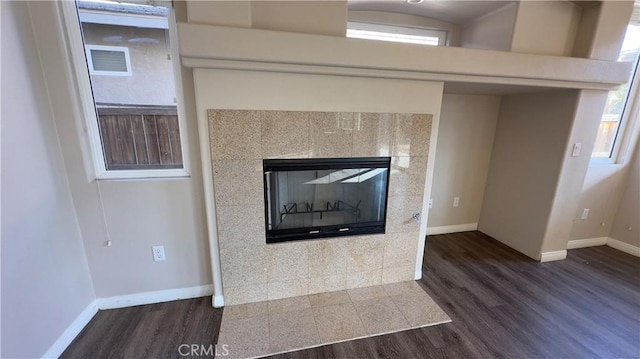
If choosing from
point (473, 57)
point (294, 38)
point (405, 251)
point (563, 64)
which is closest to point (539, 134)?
point (563, 64)

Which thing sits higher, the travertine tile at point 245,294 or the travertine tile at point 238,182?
the travertine tile at point 238,182

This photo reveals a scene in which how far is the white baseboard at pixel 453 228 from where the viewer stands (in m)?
3.21

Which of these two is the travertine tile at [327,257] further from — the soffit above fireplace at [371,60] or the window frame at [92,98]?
the soffit above fireplace at [371,60]

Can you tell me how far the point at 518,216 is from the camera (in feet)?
9.28

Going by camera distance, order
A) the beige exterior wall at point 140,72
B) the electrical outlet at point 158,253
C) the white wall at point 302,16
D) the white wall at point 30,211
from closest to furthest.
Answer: the white wall at point 30,211
the white wall at point 302,16
the beige exterior wall at point 140,72
the electrical outlet at point 158,253

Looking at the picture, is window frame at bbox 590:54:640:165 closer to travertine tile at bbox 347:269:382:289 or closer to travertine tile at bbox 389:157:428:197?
travertine tile at bbox 389:157:428:197

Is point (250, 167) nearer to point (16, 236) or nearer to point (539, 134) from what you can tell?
point (16, 236)

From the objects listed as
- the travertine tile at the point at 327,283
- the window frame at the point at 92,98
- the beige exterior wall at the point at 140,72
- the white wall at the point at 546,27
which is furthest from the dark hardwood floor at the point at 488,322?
the white wall at the point at 546,27

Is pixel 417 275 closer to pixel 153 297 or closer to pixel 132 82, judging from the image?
pixel 153 297

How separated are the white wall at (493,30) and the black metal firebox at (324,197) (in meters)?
1.42

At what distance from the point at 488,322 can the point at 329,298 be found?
1.18 m

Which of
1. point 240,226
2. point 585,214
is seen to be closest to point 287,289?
point 240,226

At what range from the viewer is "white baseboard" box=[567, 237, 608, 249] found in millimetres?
2961

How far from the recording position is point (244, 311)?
1.91 meters
